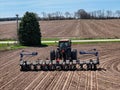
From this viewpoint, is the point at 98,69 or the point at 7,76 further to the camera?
the point at 98,69

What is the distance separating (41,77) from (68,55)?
18.7 feet

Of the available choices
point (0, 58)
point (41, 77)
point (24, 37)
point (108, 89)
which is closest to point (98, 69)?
point (41, 77)

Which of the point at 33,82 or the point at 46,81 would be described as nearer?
the point at 33,82

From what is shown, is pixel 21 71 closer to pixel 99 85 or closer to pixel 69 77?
pixel 69 77

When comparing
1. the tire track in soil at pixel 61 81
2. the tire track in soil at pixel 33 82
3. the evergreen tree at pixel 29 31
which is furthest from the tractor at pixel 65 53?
the evergreen tree at pixel 29 31

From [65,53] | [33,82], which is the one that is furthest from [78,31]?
[33,82]

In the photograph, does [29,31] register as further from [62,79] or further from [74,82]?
[74,82]

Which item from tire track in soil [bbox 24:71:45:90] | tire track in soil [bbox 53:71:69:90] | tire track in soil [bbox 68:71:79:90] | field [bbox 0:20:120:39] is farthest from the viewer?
field [bbox 0:20:120:39]

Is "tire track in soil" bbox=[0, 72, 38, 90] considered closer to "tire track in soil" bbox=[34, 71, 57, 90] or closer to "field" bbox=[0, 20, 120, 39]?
"tire track in soil" bbox=[34, 71, 57, 90]

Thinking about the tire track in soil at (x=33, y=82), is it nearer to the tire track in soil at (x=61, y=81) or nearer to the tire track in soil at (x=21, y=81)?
the tire track in soil at (x=21, y=81)

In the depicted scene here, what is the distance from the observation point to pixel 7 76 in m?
26.2

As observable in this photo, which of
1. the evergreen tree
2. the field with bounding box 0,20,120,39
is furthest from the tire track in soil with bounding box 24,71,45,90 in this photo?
the field with bounding box 0,20,120,39

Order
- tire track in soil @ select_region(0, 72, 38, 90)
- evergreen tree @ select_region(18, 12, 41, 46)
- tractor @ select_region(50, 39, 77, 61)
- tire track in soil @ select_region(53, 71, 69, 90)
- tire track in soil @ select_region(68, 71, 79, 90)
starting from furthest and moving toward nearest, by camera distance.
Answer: evergreen tree @ select_region(18, 12, 41, 46), tractor @ select_region(50, 39, 77, 61), tire track in soil @ select_region(0, 72, 38, 90), tire track in soil @ select_region(53, 71, 69, 90), tire track in soil @ select_region(68, 71, 79, 90)

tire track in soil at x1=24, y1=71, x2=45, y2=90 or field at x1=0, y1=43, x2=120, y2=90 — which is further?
tire track in soil at x1=24, y1=71, x2=45, y2=90
